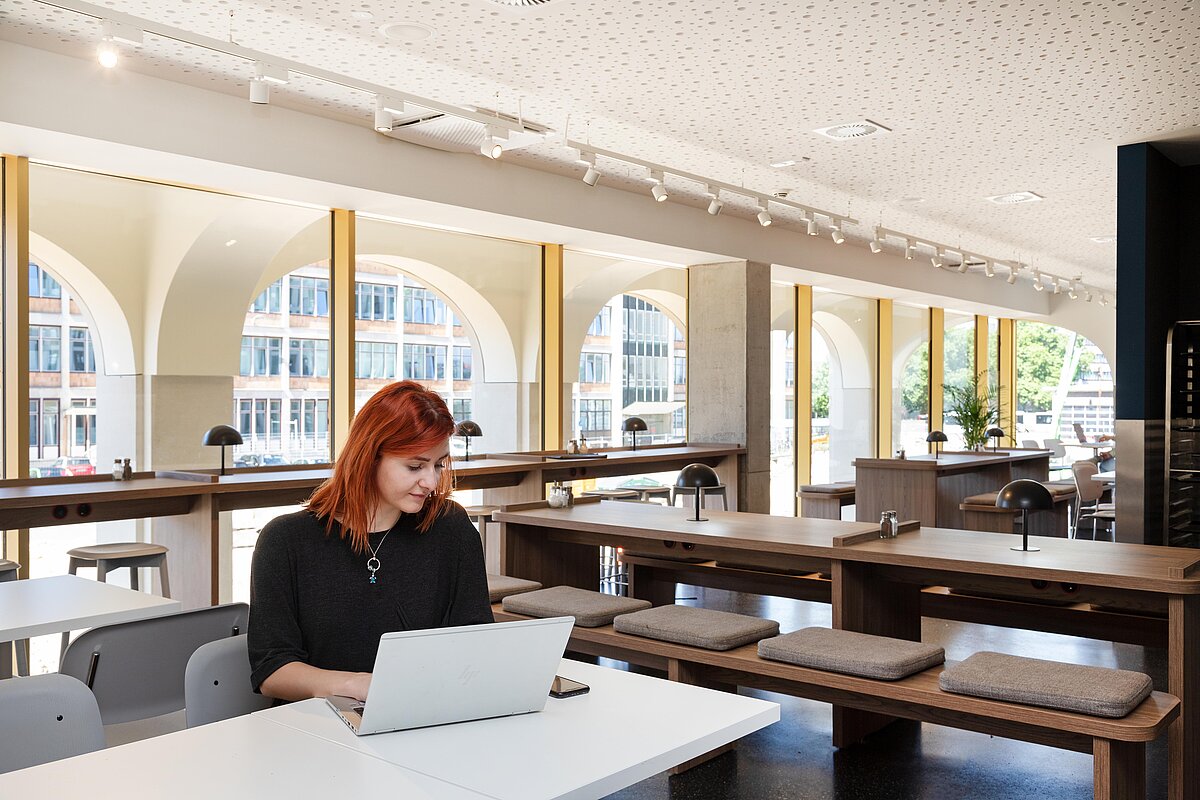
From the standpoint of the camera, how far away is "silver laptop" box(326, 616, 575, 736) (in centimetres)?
173

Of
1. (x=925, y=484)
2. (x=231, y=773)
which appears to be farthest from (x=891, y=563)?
(x=925, y=484)

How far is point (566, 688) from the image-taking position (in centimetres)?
213

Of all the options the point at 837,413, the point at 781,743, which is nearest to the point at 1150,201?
the point at 781,743

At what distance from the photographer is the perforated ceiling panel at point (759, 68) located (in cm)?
439

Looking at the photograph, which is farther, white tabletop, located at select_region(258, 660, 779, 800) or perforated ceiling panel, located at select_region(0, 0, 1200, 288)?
perforated ceiling panel, located at select_region(0, 0, 1200, 288)

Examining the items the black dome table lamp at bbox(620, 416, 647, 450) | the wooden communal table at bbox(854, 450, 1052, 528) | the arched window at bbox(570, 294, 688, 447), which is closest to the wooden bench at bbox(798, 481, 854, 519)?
the wooden communal table at bbox(854, 450, 1052, 528)

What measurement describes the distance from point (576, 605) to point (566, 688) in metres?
2.05

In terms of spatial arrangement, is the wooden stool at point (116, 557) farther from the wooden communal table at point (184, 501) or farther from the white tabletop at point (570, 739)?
the white tabletop at point (570, 739)

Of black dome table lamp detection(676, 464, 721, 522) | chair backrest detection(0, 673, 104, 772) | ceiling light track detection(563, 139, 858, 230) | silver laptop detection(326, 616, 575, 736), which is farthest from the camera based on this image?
ceiling light track detection(563, 139, 858, 230)

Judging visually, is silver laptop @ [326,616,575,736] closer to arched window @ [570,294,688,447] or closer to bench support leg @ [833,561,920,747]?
bench support leg @ [833,561,920,747]

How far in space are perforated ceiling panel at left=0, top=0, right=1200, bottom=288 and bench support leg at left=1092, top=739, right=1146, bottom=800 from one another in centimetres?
298

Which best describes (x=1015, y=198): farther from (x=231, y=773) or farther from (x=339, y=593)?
(x=231, y=773)

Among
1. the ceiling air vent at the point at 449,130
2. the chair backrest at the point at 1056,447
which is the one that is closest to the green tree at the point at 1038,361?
the chair backrest at the point at 1056,447

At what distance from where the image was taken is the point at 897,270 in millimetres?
12117
